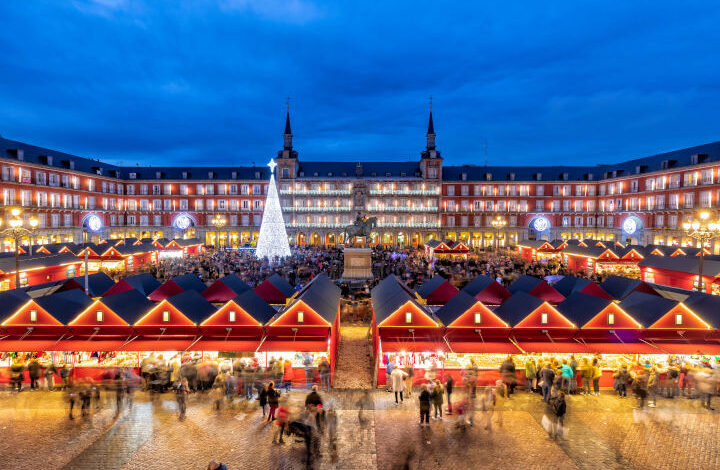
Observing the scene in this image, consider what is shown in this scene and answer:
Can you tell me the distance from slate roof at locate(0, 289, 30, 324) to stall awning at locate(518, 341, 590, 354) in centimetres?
1870

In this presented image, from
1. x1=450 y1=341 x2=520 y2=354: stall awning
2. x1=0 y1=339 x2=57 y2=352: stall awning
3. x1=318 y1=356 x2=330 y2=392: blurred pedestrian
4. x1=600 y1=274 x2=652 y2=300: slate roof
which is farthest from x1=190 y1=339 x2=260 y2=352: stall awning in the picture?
x1=600 y1=274 x2=652 y2=300: slate roof

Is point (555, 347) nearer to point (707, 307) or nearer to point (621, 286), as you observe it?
point (707, 307)

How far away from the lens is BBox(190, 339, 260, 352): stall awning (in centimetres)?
1355

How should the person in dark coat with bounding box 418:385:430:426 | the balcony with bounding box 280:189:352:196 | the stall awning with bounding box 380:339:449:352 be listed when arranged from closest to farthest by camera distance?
the person in dark coat with bounding box 418:385:430:426, the stall awning with bounding box 380:339:449:352, the balcony with bounding box 280:189:352:196

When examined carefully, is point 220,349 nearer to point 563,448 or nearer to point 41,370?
point 41,370

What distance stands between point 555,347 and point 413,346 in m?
5.03

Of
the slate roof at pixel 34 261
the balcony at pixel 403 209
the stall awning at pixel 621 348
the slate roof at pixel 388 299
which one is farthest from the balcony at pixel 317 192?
the stall awning at pixel 621 348

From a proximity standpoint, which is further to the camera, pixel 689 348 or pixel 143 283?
pixel 143 283

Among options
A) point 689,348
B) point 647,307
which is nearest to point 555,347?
point 689,348

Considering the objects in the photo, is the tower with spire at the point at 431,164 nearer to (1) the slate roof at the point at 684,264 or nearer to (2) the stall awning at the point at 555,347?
(1) the slate roof at the point at 684,264

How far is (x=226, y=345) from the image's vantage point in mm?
13859

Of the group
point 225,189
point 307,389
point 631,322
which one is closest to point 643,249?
point 631,322

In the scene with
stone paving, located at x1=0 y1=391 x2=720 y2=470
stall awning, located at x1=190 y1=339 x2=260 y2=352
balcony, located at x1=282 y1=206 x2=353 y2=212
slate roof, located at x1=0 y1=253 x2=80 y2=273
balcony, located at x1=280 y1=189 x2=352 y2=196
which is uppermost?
balcony, located at x1=280 y1=189 x2=352 y2=196

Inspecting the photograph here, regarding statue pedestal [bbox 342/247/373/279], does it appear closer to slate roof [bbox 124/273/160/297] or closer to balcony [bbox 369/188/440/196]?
slate roof [bbox 124/273/160/297]
